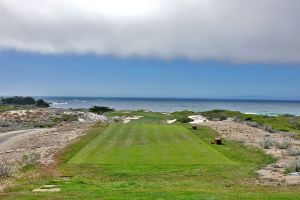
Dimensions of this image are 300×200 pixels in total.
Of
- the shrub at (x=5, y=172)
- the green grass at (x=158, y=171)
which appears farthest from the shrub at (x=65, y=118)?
the shrub at (x=5, y=172)

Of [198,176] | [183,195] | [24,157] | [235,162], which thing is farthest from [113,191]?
[24,157]

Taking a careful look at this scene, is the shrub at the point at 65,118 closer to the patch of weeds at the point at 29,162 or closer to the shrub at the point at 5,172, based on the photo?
the patch of weeds at the point at 29,162

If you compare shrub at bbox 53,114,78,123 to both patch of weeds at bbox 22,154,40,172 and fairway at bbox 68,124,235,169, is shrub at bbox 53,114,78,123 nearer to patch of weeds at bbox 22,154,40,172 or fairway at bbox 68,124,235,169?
fairway at bbox 68,124,235,169

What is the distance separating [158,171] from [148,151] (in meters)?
7.46

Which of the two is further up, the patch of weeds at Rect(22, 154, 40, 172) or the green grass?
the green grass

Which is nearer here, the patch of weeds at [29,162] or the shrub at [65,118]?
the patch of weeds at [29,162]

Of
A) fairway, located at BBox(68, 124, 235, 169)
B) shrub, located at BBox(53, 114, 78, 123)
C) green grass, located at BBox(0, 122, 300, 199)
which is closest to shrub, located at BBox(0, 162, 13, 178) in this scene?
green grass, located at BBox(0, 122, 300, 199)

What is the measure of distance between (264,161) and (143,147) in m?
9.45

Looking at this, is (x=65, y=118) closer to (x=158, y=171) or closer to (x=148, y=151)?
(x=148, y=151)

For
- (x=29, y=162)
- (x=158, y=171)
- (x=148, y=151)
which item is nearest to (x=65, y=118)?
(x=148, y=151)

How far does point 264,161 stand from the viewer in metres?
27.9

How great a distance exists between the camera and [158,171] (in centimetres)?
2420

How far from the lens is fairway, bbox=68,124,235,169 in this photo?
2691 cm

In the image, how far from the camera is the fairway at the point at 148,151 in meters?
26.9
